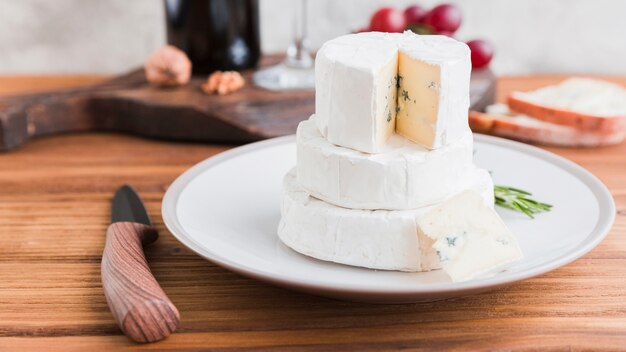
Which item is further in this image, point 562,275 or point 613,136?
point 613,136

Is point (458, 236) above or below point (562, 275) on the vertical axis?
above

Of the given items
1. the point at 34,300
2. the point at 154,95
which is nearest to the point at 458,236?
the point at 34,300

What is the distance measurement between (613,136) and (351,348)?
98 cm

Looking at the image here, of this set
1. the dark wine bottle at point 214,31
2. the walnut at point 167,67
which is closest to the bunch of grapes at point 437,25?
the dark wine bottle at point 214,31

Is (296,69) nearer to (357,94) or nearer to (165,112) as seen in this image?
(165,112)

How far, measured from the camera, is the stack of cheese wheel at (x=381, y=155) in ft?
3.44

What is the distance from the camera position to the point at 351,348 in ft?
3.09

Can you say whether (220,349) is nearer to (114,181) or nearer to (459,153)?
(459,153)

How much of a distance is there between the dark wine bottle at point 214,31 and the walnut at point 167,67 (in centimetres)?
6

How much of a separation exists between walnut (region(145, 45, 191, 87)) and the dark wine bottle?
0.06 meters

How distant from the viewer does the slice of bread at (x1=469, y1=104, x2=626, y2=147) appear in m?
1.69

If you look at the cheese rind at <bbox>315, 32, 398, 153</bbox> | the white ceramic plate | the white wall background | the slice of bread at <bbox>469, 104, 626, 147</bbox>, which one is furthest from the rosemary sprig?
the white wall background

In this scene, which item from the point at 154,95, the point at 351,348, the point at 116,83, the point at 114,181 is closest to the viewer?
the point at 351,348

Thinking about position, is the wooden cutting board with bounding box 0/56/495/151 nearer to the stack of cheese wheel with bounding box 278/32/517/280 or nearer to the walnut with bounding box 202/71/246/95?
the walnut with bounding box 202/71/246/95
